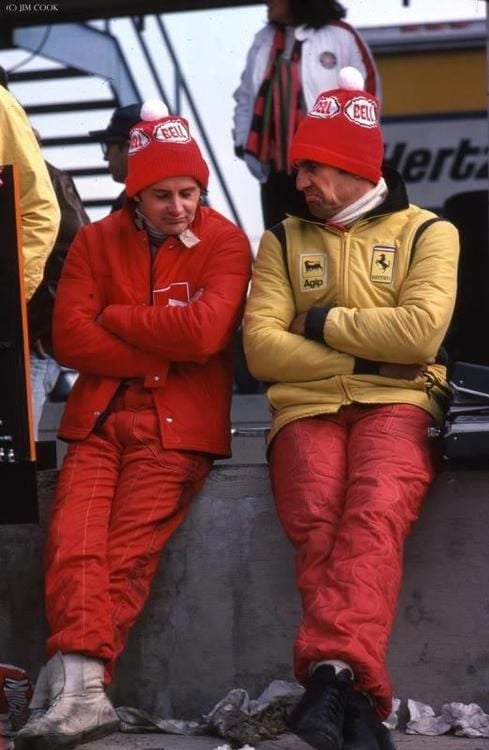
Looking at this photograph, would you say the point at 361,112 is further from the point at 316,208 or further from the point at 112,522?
the point at 112,522

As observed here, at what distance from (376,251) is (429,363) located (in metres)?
0.41

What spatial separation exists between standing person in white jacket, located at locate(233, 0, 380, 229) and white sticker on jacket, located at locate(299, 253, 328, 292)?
2.73 m

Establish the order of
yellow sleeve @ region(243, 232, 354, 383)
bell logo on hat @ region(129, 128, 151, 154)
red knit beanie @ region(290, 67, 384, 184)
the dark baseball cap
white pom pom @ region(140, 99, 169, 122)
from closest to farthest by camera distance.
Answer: yellow sleeve @ region(243, 232, 354, 383) → red knit beanie @ region(290, 67, 384, 184) → bell logo on hat @ region(129, 128, 151, 154) → white pom pom @ region(140, 99, 169, 122) → the dark baseball cap

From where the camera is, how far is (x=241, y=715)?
17.3 feet

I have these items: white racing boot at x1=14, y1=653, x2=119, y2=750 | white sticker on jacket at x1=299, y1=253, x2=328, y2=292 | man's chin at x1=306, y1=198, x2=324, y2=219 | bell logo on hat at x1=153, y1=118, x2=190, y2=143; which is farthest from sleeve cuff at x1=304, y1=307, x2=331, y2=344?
white racing boot at x1=14, y1=653, x2=119, y2=750

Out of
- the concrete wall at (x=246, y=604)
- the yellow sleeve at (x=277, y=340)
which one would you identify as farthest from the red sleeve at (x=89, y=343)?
the concrete wall at (x=246, y=604)

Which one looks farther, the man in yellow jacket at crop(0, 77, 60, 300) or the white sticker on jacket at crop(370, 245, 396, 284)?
the man in yellow jacket at crop(0, 77, 60, 300)

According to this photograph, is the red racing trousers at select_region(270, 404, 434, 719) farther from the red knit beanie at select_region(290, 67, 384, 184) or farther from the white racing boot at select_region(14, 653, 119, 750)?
the red knit beanie at select_region(290, 67, 384, 184)

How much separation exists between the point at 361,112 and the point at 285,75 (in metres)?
2.88

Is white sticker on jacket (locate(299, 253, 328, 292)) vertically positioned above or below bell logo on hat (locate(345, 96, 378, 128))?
below

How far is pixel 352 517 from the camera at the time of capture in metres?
5.05

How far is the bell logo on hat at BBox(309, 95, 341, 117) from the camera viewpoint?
5.62 metres

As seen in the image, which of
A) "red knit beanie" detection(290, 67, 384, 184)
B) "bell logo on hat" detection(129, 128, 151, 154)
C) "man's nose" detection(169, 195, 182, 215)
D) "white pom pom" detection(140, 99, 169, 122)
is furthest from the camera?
"white pom pom" detection(140, 99, 169, 122)

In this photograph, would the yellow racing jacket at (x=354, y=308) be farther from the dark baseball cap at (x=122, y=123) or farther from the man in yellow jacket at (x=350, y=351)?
the dark baseball cap at (x=122, y=123)
